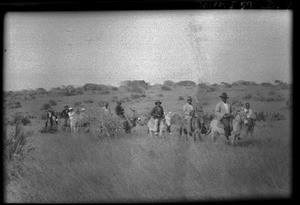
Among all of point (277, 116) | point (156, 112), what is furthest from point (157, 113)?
point (277, 116)

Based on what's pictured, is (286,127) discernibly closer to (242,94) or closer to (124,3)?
(242,94)

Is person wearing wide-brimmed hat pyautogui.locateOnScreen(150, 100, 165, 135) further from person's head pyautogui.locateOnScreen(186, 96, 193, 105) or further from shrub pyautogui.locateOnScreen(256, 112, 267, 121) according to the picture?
shrub pyautogui.locateOnScreen(256, 112, 267, 121)

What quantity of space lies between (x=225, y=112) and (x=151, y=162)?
902 millimetres

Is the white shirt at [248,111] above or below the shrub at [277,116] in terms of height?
above

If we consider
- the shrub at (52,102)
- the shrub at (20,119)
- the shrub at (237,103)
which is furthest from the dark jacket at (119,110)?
the shrub at (237,103)

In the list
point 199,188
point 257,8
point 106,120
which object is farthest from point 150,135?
point 257,8

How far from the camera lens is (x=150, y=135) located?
3.54 metres

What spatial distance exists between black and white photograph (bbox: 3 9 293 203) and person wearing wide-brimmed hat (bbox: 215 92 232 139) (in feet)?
0.03

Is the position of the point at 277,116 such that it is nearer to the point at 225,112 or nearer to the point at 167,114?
the point at 225,112

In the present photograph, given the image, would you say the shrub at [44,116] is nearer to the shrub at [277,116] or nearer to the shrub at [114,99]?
the shrub at [114,99]

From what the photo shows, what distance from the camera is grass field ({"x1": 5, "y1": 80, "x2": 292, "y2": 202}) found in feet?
11.5

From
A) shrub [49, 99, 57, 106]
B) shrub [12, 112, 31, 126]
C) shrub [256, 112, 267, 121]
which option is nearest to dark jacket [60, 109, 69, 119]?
shrub [49, 99, 57, 106]

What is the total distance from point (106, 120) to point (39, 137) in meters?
0.68

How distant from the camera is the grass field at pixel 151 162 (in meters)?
3.50
